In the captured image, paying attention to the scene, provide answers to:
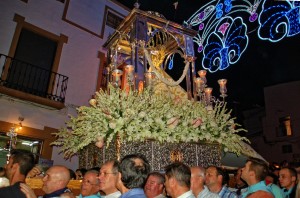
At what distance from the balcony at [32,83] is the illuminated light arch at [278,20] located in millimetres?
7285

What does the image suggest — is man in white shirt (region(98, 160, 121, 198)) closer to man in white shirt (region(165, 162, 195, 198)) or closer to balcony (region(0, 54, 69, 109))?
man in white shirt (region(165, 162, 195, 198))

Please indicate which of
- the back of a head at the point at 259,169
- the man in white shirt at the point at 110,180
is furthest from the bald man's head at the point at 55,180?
the back of a head at the point at 259,169

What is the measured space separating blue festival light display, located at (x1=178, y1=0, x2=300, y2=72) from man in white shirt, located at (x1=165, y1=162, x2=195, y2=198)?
169 inches

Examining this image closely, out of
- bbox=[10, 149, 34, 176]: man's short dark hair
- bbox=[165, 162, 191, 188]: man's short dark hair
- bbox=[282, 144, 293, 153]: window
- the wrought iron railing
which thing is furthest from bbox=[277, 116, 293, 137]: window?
bbox=[10, 149, 34, 176]: man's short dark hair

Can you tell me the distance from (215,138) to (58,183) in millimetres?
2617

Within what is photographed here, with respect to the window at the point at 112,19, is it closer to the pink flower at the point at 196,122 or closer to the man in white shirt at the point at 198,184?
the pink flower at the point at 196,122

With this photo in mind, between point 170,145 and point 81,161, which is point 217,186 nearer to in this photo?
point 170,145

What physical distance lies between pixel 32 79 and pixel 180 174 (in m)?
9.03

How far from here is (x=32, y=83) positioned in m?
10.3

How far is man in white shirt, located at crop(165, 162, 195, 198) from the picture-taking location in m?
2.76

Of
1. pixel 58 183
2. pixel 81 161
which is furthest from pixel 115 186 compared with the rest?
pixel 81 161

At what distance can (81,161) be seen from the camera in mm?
5059

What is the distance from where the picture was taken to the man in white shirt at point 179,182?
109 inches

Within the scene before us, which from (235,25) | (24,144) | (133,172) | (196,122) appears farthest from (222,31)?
(24,144)
